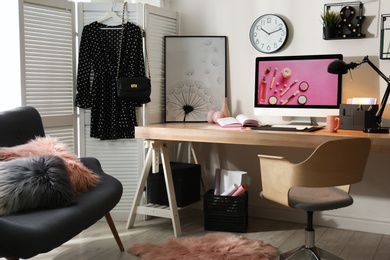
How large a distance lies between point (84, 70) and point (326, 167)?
2.01 metres

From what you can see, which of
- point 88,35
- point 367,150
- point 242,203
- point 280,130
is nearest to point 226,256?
point 242,203

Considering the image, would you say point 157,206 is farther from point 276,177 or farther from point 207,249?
point 276,177

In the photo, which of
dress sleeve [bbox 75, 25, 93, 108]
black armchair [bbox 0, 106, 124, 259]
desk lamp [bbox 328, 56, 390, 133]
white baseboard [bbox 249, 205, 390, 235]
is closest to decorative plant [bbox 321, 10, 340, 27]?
desk lamp [bbox 328, 56, 390, 133]

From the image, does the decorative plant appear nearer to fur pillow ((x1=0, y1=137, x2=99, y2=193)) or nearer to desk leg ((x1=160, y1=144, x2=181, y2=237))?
desk leg ((x1=160, y1=144, x2=181, y2=237))

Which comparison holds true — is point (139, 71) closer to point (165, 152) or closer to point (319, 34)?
point (165, 152)

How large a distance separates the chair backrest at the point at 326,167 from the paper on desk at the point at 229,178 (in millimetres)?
1004

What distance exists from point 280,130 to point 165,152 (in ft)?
2.80

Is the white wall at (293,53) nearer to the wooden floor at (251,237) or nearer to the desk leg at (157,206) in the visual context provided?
the wooden floor at (251,237)

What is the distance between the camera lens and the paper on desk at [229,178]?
11.7 ft

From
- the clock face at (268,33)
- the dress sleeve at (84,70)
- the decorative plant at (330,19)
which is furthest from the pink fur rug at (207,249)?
the decorative plant at (330,19)

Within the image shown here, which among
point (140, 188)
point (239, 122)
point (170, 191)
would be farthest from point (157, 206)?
point (239, 122)

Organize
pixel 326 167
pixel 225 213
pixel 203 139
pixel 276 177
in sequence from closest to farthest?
1. pixel 326 167
2. pixel 276 177
3. pixel 203 139
4. pixel 225 213

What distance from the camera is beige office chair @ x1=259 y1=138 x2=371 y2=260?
7.95 ft

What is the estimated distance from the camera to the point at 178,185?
3.63 metres
